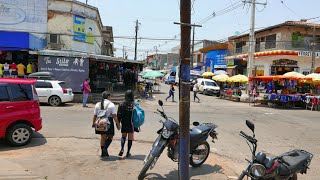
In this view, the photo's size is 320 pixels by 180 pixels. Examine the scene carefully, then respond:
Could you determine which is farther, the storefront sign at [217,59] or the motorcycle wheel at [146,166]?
the storefront sign at [217,59]

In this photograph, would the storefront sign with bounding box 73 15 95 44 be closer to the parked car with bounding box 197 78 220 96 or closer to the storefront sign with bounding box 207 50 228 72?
the parked car with bounding box 197 78 220 96

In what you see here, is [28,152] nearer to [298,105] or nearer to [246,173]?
[246,173]

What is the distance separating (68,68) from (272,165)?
1945 cm

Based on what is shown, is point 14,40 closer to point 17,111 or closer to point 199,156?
point 17,111

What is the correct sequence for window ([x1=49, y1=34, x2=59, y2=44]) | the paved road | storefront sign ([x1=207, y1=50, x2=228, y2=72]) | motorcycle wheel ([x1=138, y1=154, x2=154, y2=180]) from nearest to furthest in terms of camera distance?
motorcycle wheel ([x1=138, y1=154, x2=154, y2=180]) < the paved road < window ([x1=49, y1=34, x2=59, y2=44]) < storefront sign ([x1=207, y1=50, x2=228, y2=72])

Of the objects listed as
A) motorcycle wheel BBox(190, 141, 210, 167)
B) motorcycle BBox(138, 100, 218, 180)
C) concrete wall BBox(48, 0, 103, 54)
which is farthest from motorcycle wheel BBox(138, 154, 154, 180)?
concrete wall BBox(48, 0, 103, 54)

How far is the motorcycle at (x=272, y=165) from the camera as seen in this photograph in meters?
5.20

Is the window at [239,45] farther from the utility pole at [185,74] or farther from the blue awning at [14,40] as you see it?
the utility pole at [185,74]

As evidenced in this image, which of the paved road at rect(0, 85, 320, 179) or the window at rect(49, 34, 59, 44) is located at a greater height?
the window at rect(49, 34, 59, 44)

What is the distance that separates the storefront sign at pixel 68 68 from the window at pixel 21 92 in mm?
13856

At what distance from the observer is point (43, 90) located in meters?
19.0

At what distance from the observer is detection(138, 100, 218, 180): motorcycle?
632 centimetres

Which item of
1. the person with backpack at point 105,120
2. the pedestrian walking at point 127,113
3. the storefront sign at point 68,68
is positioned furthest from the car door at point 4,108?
the storefront sign at point 68,68

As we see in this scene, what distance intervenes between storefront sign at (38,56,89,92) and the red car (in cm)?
1378
